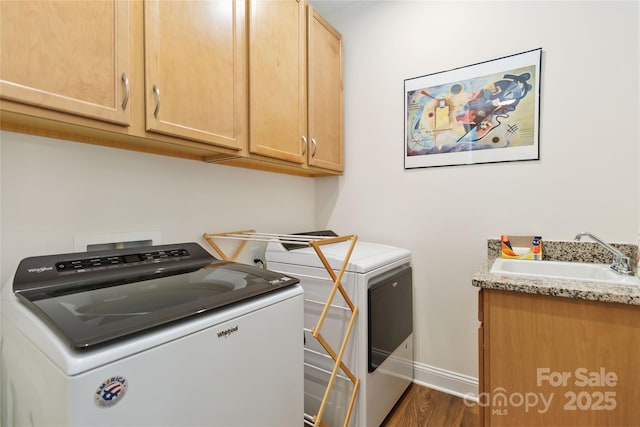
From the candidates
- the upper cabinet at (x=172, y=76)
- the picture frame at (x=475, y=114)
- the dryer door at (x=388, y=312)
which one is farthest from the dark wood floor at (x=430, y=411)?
the upper cabinet at (x=172, y=76)

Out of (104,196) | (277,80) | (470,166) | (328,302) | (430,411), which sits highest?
(277,80)

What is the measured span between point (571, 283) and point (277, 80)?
5.46ft

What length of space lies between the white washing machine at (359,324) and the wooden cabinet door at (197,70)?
0.72 meters

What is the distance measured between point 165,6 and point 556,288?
1.83 m

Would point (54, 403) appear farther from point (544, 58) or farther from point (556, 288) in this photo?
point (544, 58)

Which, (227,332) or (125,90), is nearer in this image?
(227,332)

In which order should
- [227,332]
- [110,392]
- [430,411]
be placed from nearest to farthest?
[110,392]
[227,332]
[430,411]

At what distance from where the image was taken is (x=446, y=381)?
1.96 m

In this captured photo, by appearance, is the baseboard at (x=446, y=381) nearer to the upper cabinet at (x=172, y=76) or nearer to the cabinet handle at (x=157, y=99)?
the upper cabinet at (x=172, y=76)

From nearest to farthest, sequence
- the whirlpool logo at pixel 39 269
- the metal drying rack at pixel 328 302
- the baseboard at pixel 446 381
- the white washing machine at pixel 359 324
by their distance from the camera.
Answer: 1. the whirlpool logo at pixel 39 269
2. the metal drying rack at pixel 328 302
3. the white washing machine at pixel 359 324
4. the baseboard at pixel 446 381

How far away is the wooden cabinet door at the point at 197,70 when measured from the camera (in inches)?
43.6

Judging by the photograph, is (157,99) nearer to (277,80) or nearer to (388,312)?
(277,80)

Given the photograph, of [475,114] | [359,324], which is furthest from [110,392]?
[475,114]

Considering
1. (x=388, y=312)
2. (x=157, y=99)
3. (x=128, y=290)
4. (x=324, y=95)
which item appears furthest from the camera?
(x=324, y=95)
